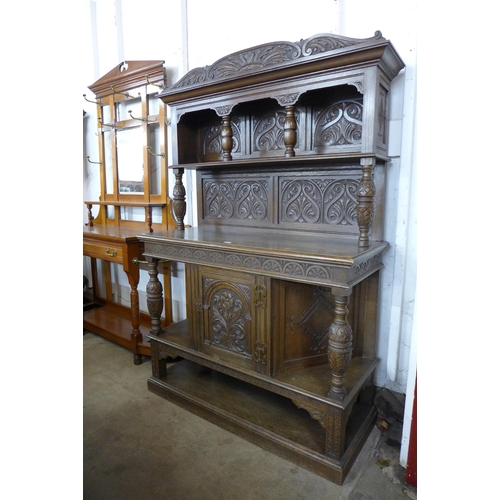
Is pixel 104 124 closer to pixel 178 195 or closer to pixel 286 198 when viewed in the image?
pixel 178 195

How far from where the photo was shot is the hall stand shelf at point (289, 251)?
5.23 ft

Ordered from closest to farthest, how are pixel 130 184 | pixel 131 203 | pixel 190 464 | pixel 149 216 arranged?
pixel 190 464, pixel 149 216, pixel 131 203, pixel 130 184

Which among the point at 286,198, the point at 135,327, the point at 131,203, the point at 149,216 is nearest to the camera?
the point at 286,198

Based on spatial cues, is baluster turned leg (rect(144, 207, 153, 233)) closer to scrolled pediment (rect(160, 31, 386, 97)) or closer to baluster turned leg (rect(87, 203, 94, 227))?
baluster turned leg (rect(87, 203, 94, 227))

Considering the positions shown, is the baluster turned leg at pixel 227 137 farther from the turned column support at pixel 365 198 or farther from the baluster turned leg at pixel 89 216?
the baluster turned leg at pixel 89 216

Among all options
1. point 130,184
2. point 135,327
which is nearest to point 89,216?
point 130,184

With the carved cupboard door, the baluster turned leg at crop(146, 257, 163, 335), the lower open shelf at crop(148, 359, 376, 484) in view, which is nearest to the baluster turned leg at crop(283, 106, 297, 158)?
the carved cupboard door

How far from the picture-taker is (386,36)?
6.00ft

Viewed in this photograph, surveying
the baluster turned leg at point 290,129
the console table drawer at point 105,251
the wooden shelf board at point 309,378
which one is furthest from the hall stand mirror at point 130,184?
the baluster turned leg at point 290,129

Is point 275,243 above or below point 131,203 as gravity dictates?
below

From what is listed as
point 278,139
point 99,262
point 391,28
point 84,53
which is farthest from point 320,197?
point 84,53

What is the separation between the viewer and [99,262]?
3834 millimetres

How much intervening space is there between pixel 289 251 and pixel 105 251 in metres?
1.83
